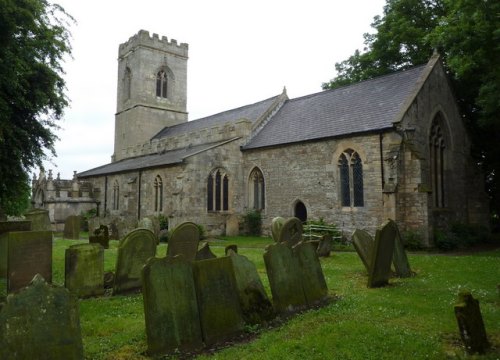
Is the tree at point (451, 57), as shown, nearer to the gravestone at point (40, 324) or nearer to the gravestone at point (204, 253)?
the gravestone at point (204, 253)

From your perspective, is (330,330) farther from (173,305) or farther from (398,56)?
(398,56)

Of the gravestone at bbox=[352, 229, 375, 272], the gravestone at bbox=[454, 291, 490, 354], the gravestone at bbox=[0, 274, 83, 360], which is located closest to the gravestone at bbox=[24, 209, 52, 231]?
the gravestone at bbox=[352, 229, 375, 272]

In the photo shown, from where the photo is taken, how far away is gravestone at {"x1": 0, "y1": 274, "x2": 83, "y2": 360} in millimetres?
3541

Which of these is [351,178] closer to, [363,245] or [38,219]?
[363,245]

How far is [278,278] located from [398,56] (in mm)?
21395

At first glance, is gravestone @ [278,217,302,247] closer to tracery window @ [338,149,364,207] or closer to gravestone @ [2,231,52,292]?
gravestone @ [2,231,52,292]

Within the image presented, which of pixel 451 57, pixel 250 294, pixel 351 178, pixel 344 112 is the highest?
pixel 451 57

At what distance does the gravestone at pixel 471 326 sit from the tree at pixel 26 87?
29.9ft

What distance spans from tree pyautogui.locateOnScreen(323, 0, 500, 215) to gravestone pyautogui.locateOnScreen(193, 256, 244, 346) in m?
12.1

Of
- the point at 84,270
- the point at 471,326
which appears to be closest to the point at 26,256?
the point at 84,270

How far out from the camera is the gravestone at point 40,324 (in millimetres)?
3541

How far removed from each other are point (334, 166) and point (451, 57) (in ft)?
21.4

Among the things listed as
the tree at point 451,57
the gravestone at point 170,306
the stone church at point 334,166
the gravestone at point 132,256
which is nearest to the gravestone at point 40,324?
the gravestone at point 170,306

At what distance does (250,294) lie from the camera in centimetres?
586
